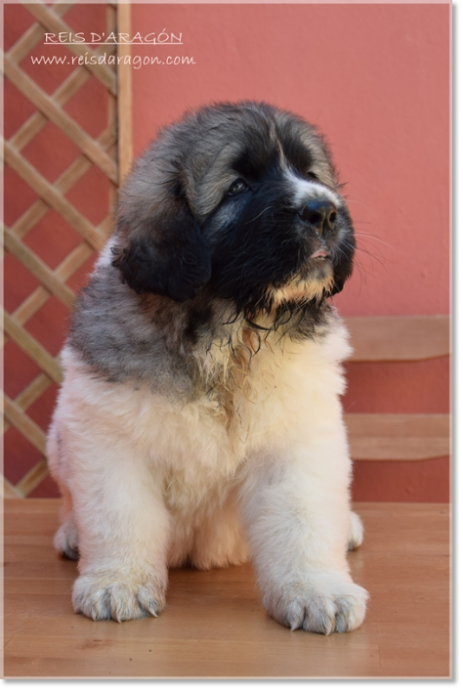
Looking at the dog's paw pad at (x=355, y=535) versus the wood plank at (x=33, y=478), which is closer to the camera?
the dog's paw pad at (x=355, y=535)

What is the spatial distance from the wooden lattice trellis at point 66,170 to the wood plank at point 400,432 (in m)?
1.66

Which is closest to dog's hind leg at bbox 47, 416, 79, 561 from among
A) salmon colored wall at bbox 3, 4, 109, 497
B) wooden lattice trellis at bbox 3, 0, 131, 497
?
wooden lattice trellis at bbox 3, 0, 131, 497

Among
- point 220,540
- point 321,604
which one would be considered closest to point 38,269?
point 220,540

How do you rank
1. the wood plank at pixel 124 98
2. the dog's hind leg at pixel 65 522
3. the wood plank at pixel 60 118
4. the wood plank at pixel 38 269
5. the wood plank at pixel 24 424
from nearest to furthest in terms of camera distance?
1. the dog's hind leg at pixel 65 522
2. the wood plank at pixel 124 98
3. the wood plank at pixel 60 118
4. the wood plank at pixel 38 269
5. the wood plank at pixel 24 424

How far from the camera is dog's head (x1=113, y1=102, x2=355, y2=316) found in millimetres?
2148

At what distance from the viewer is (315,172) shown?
252 cm

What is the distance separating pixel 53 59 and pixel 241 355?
8.62ft

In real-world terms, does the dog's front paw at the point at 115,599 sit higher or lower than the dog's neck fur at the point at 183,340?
lower

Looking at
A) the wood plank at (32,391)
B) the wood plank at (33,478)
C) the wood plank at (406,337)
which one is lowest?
the wood plank at (33,478)

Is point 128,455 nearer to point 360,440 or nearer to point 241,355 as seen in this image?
point 241,355

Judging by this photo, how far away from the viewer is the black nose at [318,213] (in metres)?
2.12

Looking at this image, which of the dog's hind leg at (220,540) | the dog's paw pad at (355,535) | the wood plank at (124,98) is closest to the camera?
the dog's hind leg at (220,540)

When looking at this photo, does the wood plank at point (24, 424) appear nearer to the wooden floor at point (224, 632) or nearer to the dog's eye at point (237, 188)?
the wooden floor at point (224, 632)

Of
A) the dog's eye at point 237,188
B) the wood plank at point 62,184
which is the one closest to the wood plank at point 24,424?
the wood plank at point 62,184
